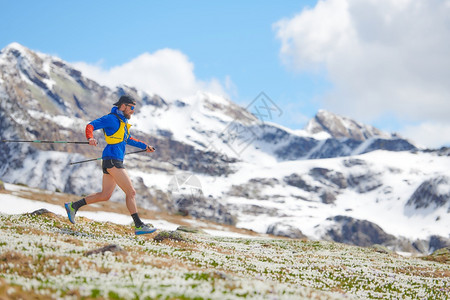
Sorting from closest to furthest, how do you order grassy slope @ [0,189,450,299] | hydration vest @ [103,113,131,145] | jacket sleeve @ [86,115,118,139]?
grassy slope @ [0,189,450,299], jacket sleeve @ [86,115,118,139], hydration vest @ [103,113,131,145]

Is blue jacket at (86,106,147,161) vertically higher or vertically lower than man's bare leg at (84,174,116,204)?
higher

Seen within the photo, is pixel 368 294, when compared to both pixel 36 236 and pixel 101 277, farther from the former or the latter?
pixel 36 236

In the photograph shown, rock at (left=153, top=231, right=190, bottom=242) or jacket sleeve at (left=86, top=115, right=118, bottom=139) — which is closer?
jacket sleeve at (left=86, top=115, right=118, bottom=139)

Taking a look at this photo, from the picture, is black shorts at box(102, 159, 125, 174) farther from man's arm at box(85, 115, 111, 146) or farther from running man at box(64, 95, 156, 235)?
man's arm at box(85, 115, 111, 146)

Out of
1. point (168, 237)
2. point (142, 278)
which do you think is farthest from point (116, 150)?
point (142, 278)

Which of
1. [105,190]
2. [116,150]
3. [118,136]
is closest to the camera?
[116,150]

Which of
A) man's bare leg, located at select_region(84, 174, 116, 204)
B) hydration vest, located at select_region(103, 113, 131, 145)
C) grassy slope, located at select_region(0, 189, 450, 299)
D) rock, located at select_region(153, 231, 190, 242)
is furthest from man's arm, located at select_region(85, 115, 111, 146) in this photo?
rock, located at select_region(153, 231, 190, 242)

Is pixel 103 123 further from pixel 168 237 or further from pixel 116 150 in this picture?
pixel 168 237

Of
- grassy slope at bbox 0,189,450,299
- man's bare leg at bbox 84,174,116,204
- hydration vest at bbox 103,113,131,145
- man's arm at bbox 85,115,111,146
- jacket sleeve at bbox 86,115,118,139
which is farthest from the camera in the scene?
man's bare leg at bbox 84,174,116,204

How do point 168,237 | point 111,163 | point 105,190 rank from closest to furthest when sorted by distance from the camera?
point 111,163, point 105,190, point 168,237

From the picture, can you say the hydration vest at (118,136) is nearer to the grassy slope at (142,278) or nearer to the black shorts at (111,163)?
the black shorts at (111,163)

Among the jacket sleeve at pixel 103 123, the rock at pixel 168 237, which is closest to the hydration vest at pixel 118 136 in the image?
the jacket sleeve at pixel 103 123

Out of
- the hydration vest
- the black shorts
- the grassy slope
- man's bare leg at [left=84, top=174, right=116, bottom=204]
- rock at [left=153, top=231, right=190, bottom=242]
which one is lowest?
the grassy slope

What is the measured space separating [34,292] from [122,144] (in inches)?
432
